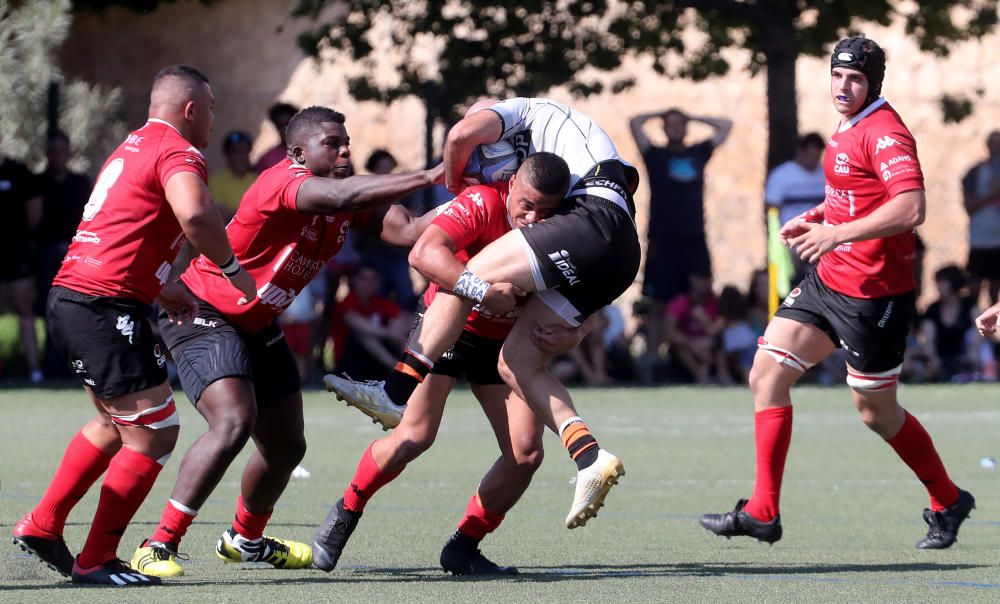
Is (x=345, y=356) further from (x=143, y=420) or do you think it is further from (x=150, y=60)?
(x=150, y=60)

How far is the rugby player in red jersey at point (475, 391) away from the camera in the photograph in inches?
263

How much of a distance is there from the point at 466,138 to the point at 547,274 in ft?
2.01

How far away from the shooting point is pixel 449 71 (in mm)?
19266

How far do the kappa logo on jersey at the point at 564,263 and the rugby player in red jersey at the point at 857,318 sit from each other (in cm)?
135

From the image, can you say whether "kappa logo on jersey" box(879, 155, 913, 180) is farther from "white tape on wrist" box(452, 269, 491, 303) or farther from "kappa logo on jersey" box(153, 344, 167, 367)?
"kappa logo on jersey" box(153, 344, 167, 367)

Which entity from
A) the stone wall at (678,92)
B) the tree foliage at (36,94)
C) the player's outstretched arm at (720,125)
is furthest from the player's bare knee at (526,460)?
the tree foliage at (36,94)

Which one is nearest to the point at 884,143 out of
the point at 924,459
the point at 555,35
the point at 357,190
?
the point at 924,459

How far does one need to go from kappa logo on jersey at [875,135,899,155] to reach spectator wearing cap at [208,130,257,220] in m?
8.32

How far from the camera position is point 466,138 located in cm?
678

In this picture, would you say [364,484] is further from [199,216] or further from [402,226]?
[199,216]

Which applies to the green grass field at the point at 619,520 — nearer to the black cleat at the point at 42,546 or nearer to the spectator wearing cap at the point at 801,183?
the black cleat at the point at 42,546

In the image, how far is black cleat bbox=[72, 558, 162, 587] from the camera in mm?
6355

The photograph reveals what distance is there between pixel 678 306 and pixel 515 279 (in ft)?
35.1

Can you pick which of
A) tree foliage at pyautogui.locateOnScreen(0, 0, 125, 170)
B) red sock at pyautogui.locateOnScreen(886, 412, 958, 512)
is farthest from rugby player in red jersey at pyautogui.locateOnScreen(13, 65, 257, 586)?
tree foliage at pyautogui.locateOnScreen(0, 0, 125, 170)
